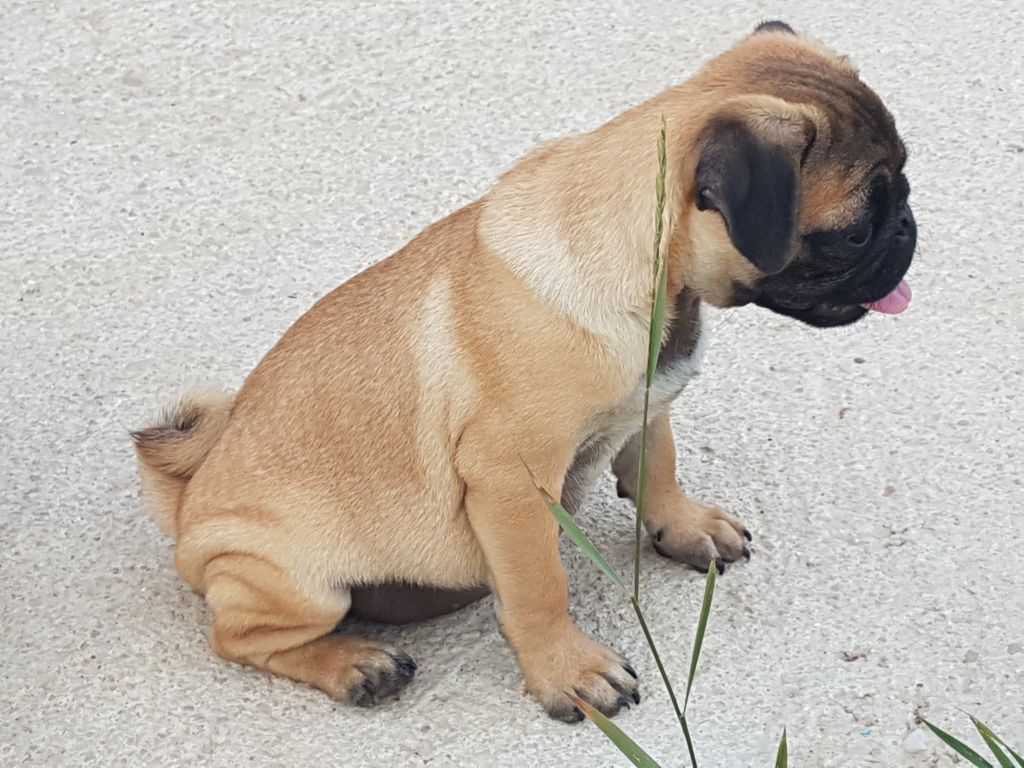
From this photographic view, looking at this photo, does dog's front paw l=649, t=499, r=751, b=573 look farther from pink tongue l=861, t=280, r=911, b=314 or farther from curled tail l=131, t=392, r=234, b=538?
curled tail l=131, t=392, r=234, b=538

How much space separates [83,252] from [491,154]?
5.21 ft

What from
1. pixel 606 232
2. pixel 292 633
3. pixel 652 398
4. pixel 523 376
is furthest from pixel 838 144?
pixel 292 633

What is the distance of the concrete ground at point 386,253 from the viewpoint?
3762mm

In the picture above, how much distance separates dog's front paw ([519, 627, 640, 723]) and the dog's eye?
1.20 metres

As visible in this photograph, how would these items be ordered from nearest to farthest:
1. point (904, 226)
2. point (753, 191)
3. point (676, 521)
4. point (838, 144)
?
point (753, 191) < point (838, 144) < point (904, 226) < point (676, 521)

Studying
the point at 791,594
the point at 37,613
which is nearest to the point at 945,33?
the point at 791,594

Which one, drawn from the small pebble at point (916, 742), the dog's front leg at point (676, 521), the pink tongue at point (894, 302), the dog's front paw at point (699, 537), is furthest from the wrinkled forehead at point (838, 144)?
the small pebble at point (916, 742)

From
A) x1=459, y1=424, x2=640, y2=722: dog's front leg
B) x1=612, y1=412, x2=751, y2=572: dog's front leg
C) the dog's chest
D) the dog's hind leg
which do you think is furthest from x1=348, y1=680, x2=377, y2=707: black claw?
x1=612, y1=412, x2=751, y2=572: dog's front leg

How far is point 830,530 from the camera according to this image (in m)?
4.27

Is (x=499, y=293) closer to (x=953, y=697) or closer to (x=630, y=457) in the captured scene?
(x=630, y=457)

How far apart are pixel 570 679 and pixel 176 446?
48.6 inches

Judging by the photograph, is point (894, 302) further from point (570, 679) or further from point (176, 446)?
point (176, 446)

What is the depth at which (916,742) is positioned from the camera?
359 centimetres

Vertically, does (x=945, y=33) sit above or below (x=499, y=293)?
below
